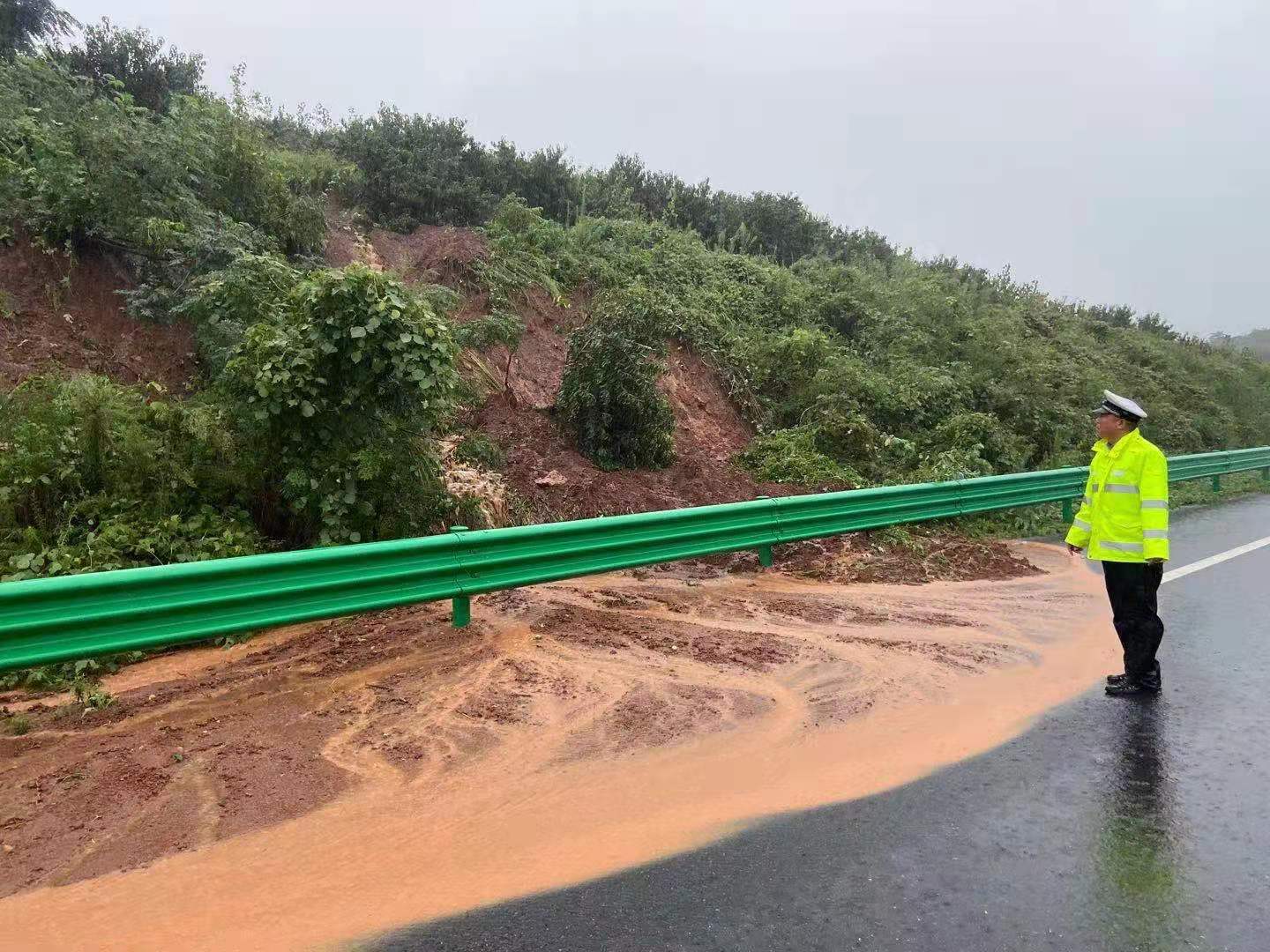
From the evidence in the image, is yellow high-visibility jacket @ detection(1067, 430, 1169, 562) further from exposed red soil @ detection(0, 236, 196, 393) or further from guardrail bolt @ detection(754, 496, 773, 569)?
exposed red soil @ detection(0, 236, 196, 393)

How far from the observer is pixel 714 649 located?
5645 millimetres

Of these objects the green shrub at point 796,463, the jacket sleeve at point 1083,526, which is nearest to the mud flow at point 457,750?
the jacket sleeve at point 1083,526

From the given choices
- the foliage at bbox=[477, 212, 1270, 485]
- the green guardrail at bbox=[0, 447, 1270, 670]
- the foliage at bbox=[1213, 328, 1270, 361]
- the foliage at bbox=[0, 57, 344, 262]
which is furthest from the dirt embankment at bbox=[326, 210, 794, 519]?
the foliage at bbox=[1213, 328, 1270, 361]

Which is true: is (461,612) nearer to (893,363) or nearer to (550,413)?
(550,413)

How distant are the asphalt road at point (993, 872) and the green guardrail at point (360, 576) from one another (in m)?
2.28

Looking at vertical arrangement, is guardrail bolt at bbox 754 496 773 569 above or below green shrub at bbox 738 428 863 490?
below

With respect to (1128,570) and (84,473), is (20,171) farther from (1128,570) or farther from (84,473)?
(1128,570)

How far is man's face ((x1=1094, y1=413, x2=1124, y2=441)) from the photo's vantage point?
5512mm

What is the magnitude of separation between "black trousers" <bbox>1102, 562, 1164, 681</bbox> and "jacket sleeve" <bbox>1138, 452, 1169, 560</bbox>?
15 cm

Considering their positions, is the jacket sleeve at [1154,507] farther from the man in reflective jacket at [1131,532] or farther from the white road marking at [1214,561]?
the white road marking at [1214,561]

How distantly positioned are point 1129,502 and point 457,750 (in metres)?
4.31

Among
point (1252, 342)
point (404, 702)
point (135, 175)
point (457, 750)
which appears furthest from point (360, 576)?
point (1252, 342)

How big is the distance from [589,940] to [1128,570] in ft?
14.1

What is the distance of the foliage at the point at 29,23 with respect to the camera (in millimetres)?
14055
